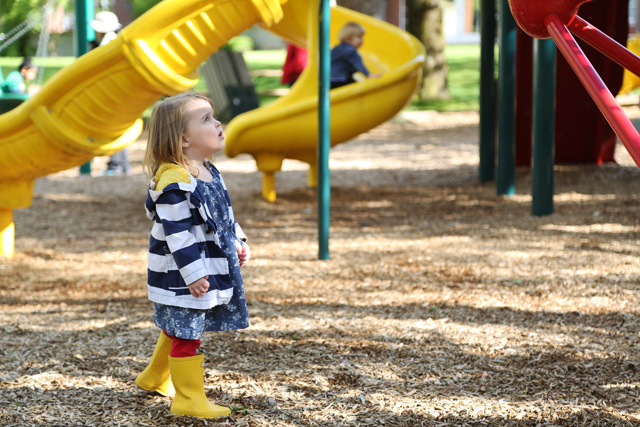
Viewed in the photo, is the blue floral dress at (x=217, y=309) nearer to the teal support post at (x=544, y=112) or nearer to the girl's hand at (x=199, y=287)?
the girl's hand at (x=199, y=287)

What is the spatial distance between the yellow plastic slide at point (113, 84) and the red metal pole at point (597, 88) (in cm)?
244

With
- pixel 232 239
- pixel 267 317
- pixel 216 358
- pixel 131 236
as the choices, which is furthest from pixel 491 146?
pixel 232 239

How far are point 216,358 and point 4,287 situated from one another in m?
1.84

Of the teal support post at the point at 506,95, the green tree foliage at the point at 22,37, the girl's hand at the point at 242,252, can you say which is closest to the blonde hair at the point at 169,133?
the girl's hand at the point at 242,252

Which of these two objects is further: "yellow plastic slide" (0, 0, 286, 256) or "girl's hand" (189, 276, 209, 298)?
"yellow plastic slide" (0, 0, 286, 256)

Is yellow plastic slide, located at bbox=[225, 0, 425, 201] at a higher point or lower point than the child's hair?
lower

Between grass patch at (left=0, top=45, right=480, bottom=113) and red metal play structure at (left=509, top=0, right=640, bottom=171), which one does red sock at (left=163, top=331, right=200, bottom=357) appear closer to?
red metal play structure at (left=509, top=0, right=640, bottom=171)

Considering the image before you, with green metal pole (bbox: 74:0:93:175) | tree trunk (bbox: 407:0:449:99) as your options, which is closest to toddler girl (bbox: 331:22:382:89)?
green metal pole (bbox: 74:0:93:175)

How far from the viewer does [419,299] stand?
414cm

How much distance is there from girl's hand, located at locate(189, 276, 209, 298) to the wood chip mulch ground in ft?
1.59

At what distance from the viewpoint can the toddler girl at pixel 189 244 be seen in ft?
8.16

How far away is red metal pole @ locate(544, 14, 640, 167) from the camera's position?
92.3 inches

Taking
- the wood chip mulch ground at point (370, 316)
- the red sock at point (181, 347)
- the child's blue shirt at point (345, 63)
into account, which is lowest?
the wood chip mulch ground at point (370, 316)

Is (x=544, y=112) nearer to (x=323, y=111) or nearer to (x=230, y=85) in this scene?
(x=323, y=111)
